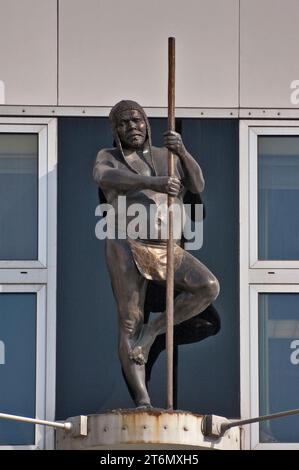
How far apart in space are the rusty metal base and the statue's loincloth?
3.78ft

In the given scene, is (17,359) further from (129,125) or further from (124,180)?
(129,125)

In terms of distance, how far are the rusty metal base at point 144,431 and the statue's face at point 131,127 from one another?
6.81 feet

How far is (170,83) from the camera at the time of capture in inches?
833

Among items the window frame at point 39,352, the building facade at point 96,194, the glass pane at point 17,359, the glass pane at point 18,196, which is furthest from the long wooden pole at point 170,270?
the glass pane at point 18,196

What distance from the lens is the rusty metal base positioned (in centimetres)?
2080

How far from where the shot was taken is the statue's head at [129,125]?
21578 millimetres

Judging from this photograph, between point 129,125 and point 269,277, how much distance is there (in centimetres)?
164

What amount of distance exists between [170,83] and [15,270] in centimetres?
202

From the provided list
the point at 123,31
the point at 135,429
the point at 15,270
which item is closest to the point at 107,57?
the point at 123,31

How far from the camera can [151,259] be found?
848 inches

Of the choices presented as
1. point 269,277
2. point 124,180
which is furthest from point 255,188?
point 124,180

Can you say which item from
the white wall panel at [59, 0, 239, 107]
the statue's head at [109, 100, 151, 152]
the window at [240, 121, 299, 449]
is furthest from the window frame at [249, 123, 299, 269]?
the statue's head at [109, 100, 151, 152]
